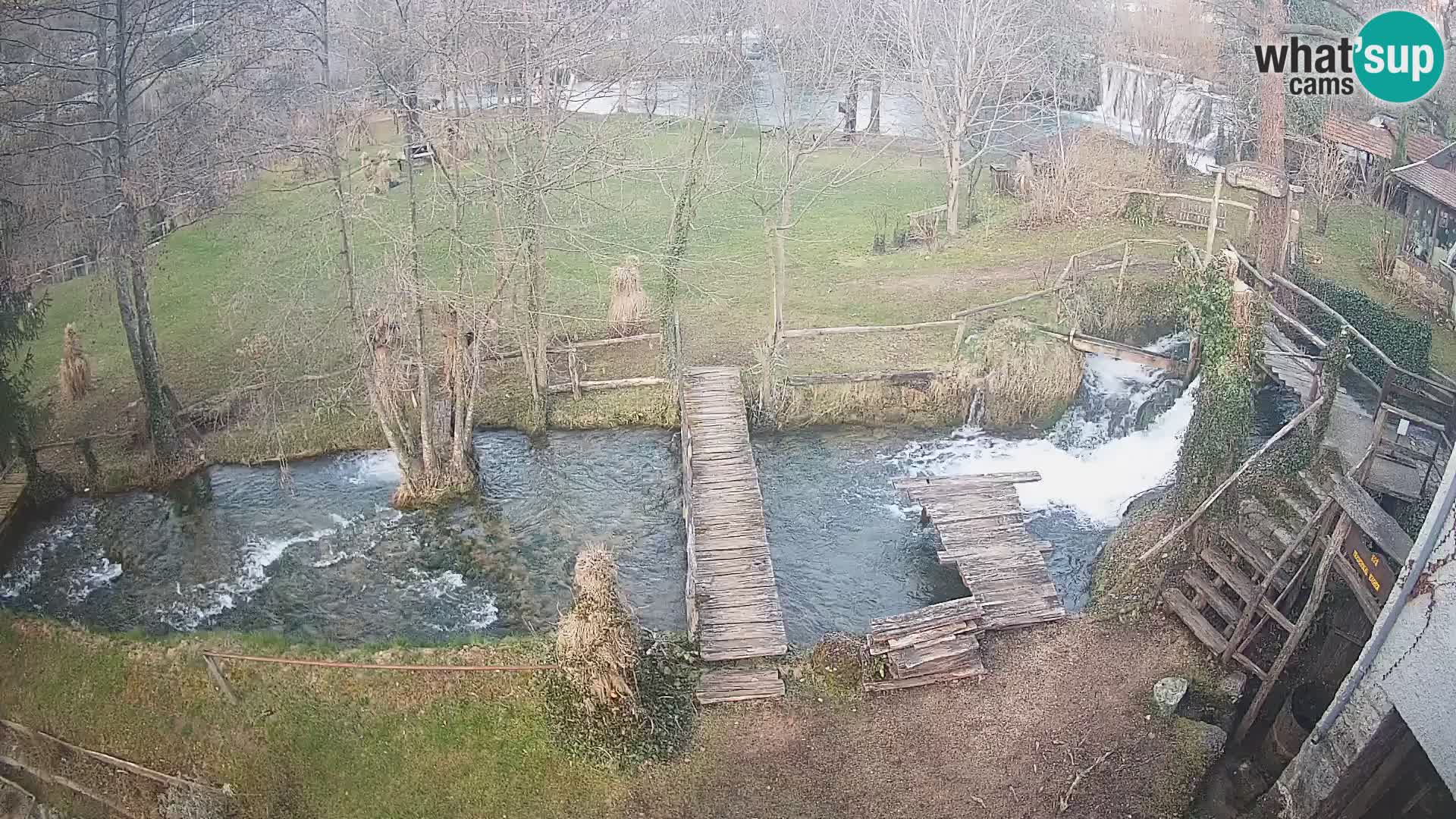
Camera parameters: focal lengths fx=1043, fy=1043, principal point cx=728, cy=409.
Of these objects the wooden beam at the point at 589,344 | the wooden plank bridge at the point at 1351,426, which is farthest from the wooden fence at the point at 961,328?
the wooden beam at the point at 589,344

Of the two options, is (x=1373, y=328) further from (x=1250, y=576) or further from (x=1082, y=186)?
(x=1082, y=186)

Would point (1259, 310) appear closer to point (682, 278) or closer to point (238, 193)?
point (682, 278)

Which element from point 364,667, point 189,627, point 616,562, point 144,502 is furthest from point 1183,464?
point 144,502

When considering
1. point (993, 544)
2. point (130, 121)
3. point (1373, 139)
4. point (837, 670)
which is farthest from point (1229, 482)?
point (130, 121)

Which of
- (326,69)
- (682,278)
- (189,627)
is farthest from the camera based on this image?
(682,278)

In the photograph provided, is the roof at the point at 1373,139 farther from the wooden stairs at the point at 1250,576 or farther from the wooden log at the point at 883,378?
the wooden stairs at the point at 1250,576

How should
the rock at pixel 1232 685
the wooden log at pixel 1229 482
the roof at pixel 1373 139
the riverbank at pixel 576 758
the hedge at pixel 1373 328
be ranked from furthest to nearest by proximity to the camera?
the roof at pixel 1373 139, the hedge at pixel 1373 328, the wooden log at pixel 1229 482, the rock at pixel 1232 685, the riverbank at pixel 576 758
